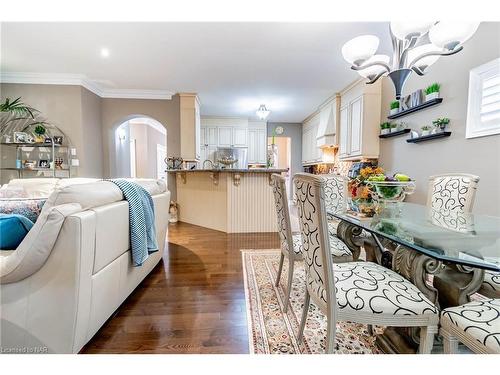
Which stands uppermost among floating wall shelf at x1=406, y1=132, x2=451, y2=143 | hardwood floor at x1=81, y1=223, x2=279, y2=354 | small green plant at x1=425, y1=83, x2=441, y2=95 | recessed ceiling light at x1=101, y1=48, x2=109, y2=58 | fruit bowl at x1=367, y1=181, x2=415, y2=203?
recessed ceiling light at x1=101, y1=48, x2=109, y2=58

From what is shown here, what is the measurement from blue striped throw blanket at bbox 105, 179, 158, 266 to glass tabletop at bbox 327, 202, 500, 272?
1.44m

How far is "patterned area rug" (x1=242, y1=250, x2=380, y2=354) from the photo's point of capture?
1305 millimetres

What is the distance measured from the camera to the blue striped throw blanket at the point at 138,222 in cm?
164

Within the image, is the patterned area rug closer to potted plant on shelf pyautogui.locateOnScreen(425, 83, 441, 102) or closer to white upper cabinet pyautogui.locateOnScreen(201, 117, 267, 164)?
potted plant on shelf pyautogui.locateOnScreen(425, 83, 441, 102)

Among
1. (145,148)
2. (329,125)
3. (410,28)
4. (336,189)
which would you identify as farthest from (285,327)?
(145,148)

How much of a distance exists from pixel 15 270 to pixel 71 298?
10.2 inches

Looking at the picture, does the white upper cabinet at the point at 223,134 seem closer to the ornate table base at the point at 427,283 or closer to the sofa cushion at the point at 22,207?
the sofa cushion at the point at 22,207

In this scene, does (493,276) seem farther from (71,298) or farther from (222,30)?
(222,30)

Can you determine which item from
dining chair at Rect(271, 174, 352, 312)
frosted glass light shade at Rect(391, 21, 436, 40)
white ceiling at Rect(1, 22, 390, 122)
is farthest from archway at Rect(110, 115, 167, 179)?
frosted glass light shade at Rect(391, 21, 436, 40)

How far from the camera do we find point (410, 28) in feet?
4.99

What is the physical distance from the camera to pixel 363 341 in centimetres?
136

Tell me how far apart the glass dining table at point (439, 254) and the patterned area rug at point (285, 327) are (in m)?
0.16

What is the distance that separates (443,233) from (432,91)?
2383 millimetres
